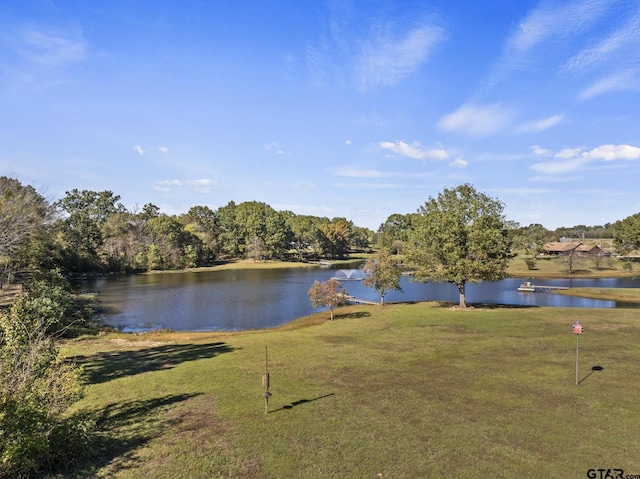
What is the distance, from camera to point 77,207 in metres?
160

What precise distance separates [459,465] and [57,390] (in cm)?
1195

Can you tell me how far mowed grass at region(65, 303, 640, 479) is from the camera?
11.5m

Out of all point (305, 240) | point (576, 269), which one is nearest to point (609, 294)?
point (576, 269)

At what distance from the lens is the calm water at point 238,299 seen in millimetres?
47156

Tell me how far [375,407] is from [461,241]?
32.3 meters

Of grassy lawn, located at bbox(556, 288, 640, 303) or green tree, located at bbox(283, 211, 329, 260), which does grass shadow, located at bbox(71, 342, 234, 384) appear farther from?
green tree, located at bbox(283, 211, 329, 260)

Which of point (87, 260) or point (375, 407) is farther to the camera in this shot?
point (87, 260)

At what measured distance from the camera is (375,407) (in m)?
15.5

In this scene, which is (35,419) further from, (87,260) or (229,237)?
(229,237)

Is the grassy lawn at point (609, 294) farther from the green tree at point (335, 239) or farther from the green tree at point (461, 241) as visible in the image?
the green tree at point (335, 239)

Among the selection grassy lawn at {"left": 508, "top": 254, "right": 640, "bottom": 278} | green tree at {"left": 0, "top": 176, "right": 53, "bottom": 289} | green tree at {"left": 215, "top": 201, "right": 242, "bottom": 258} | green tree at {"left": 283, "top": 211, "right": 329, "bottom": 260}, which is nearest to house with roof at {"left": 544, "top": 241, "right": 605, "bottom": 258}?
grassy lawn at {"left": 508, "top": 254, "right": 640, "bottom": 278}

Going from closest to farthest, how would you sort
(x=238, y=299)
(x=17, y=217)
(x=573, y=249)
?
(x=17, y=217), (x=238, y=299), (x=573, y=249)

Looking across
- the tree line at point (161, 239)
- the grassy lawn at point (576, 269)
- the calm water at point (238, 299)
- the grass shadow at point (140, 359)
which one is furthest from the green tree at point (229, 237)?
the grass shadow at point (140, 359)

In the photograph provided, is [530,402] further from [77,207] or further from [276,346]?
[77,207]
